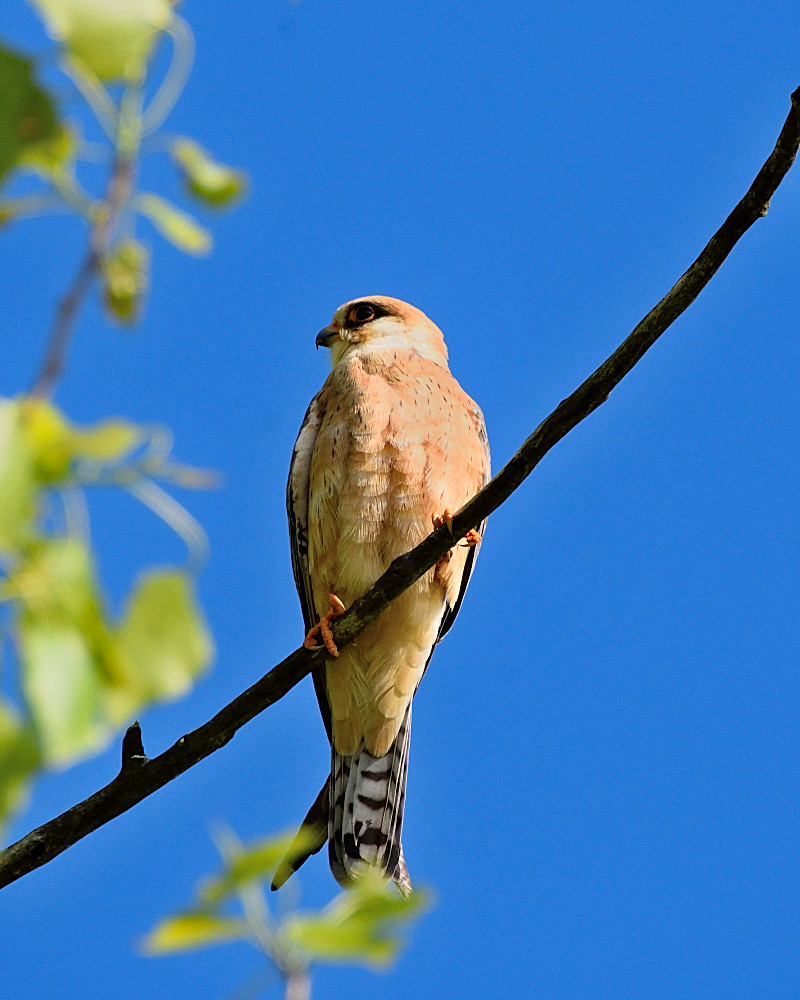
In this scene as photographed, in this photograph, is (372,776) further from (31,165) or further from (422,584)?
(31,165)

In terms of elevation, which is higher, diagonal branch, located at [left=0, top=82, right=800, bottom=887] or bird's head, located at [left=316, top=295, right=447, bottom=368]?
bird's head, located at [left=316, top=295, right=447, bottom=368]

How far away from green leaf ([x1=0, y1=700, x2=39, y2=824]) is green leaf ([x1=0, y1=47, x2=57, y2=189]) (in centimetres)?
44

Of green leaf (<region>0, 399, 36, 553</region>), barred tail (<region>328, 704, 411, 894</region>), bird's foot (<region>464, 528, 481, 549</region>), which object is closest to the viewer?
green leaf (<region>0, 399, 36, 553</region>)

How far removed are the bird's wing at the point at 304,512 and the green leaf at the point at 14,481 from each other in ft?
11.8

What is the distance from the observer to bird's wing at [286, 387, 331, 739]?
4430 mm

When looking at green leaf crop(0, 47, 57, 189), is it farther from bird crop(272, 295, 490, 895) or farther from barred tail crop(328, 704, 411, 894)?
barred tail crop(328, 704, 411, 894)

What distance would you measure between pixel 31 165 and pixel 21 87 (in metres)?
0.07

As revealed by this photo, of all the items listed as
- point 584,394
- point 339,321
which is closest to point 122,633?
point 584,394

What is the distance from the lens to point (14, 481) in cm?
80

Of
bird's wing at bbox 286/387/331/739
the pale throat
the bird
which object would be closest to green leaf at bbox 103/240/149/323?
the bird

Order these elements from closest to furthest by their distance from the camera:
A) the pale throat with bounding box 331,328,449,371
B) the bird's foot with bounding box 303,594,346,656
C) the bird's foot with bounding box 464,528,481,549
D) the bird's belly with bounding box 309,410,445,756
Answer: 1. the bird's foot with bounding box 303,594,346,656
2. the bird's foot with bounding box 464,528,481,549
3. the bird's belly with bounding box 309,410,445,756
4. the pale throat with bounding box 331,328,449,371

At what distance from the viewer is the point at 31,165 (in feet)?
2.97

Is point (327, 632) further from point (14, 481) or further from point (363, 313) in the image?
point (14, 481)

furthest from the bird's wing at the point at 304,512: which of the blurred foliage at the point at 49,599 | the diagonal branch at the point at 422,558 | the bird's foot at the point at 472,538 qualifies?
the blurred foliage at the point at 49,599
